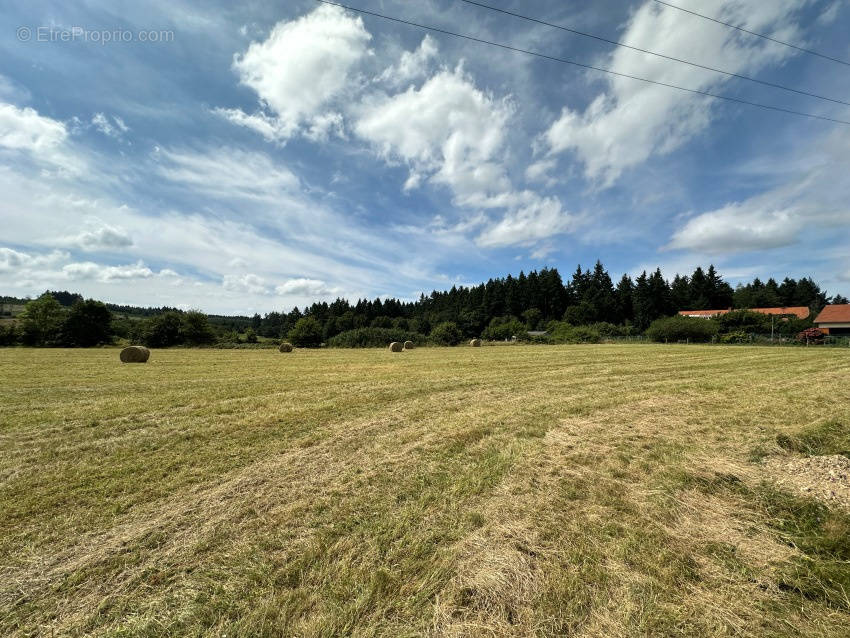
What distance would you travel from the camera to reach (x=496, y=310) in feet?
310

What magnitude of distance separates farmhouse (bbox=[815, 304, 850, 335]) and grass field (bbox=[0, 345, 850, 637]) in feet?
250

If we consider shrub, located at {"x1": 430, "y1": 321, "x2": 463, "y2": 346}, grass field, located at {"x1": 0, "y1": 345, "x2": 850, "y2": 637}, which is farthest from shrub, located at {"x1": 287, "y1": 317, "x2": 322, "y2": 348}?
grass field, located at {"x1": 0, "y1": 345, "x2": 850, "y2": 637}

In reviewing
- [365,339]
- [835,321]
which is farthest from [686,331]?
A: [365,339]

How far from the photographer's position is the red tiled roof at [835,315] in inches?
2219

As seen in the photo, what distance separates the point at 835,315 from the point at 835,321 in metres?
1.77

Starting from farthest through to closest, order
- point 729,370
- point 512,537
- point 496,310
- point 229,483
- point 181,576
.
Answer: point 496,310, point 729,370, point 229,483, point 512,537, point 181,576

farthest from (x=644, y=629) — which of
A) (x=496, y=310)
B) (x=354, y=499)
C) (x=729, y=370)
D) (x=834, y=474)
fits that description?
(x=496, y=310)

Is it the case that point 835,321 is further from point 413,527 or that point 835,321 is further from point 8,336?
point 8,336

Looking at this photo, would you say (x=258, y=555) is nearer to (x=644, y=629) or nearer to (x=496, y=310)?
(x=644, y=629)

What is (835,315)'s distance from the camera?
189 ft

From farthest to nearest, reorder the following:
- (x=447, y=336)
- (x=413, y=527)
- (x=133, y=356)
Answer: (x=447, y=336), (x=133, y=356), (x=413, y=527)

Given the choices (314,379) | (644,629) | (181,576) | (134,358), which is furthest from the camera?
(134,358)

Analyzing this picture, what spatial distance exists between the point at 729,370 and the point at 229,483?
1916 centimetres

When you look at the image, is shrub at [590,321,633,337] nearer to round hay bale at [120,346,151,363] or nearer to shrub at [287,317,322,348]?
shrub at [287,317,322,348]
